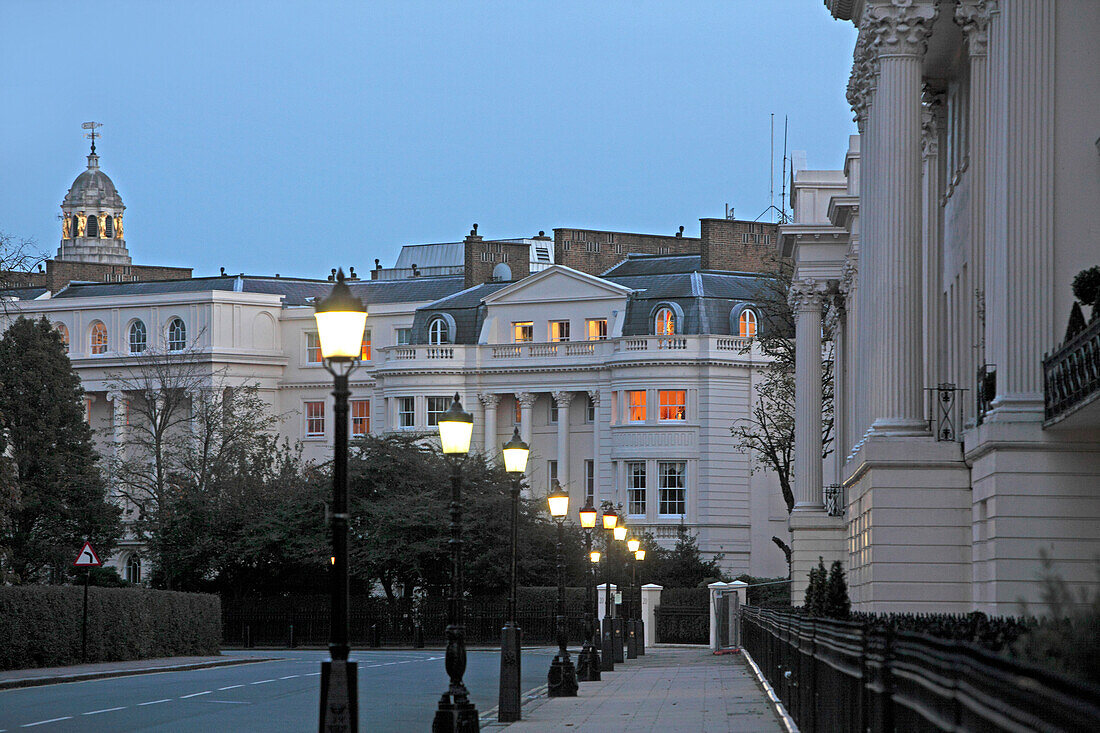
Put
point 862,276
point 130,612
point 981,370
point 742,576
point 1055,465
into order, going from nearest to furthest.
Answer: point 1055,465 < point 981,370 < point 862,276 < point 130,612 < point 742,576

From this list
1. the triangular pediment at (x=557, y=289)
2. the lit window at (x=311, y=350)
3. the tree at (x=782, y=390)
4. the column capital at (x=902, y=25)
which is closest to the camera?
the column capital at (x=902, y=25)

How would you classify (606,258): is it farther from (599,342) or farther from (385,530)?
(385,530)

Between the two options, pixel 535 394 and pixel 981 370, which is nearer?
pixel 981 370

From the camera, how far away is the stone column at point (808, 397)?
156ft

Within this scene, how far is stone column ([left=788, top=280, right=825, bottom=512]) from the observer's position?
156ft

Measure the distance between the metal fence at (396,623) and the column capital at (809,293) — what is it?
16342 millimetres

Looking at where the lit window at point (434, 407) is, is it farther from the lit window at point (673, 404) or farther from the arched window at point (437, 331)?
the lit window at point (673, 404)

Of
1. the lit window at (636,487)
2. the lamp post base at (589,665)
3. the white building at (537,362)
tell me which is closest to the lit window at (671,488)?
the white building at (537,362)

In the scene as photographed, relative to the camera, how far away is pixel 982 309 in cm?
2841

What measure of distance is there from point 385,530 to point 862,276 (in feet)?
110

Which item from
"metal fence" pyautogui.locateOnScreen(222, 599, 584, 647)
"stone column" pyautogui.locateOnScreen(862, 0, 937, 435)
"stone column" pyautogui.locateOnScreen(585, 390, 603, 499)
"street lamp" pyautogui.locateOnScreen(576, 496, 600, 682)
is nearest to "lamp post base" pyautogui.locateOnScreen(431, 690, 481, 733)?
"stone column" pyautogui.locateOnScreen(862, 0, 937, 435)

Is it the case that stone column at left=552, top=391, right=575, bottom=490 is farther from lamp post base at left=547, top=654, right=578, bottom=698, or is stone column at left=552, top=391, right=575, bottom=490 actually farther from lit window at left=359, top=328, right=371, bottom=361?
lamp post base at left=547, top=654, right=578, bottom=698

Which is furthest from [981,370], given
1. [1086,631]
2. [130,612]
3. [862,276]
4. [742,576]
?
[742,576]

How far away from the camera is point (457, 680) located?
1859 cm
